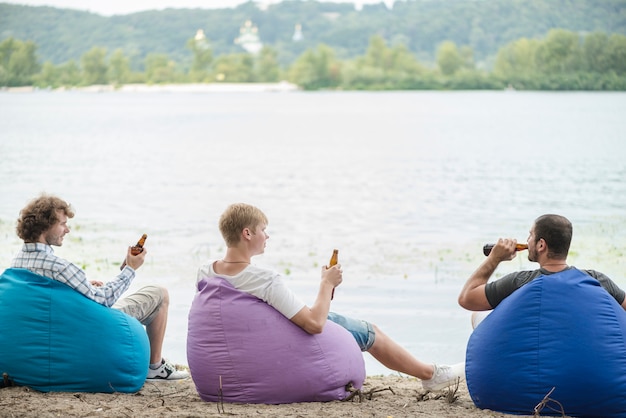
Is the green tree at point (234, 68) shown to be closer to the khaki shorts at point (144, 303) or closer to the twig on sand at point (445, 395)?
the khaki shorts at point (144, 303)

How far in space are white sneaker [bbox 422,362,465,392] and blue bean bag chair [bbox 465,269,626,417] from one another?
20.3 inches

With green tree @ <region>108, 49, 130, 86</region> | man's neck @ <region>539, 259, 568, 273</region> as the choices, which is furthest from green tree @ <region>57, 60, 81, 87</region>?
man's neck @ <region>539, 259, 568, 273</region>

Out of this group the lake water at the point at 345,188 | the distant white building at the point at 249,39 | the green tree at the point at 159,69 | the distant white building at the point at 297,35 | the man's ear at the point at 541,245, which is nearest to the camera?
the man's ear at the point at 541,245

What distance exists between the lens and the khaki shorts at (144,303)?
170 inches

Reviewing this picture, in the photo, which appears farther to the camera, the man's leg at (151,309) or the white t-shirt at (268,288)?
the man's leg at (151,309)

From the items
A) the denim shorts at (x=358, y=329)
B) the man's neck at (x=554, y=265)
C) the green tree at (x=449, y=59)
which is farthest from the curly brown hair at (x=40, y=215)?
the green tree at (x=449, y=59)

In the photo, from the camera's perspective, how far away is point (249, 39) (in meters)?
93.8

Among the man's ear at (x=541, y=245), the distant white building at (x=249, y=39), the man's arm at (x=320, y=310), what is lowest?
the man's arm at (x=320, y=310)

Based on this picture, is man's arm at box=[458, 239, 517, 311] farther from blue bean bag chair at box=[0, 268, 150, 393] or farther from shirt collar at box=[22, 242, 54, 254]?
shirt collar at box=[22, 242, 54, 254]

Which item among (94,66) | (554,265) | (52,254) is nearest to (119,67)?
(94,66)

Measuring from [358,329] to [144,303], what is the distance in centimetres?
97

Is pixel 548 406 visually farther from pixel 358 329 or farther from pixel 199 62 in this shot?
pixel 199 62

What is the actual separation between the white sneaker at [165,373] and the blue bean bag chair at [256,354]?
671 mm

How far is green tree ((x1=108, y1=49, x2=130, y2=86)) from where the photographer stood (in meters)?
75.0
